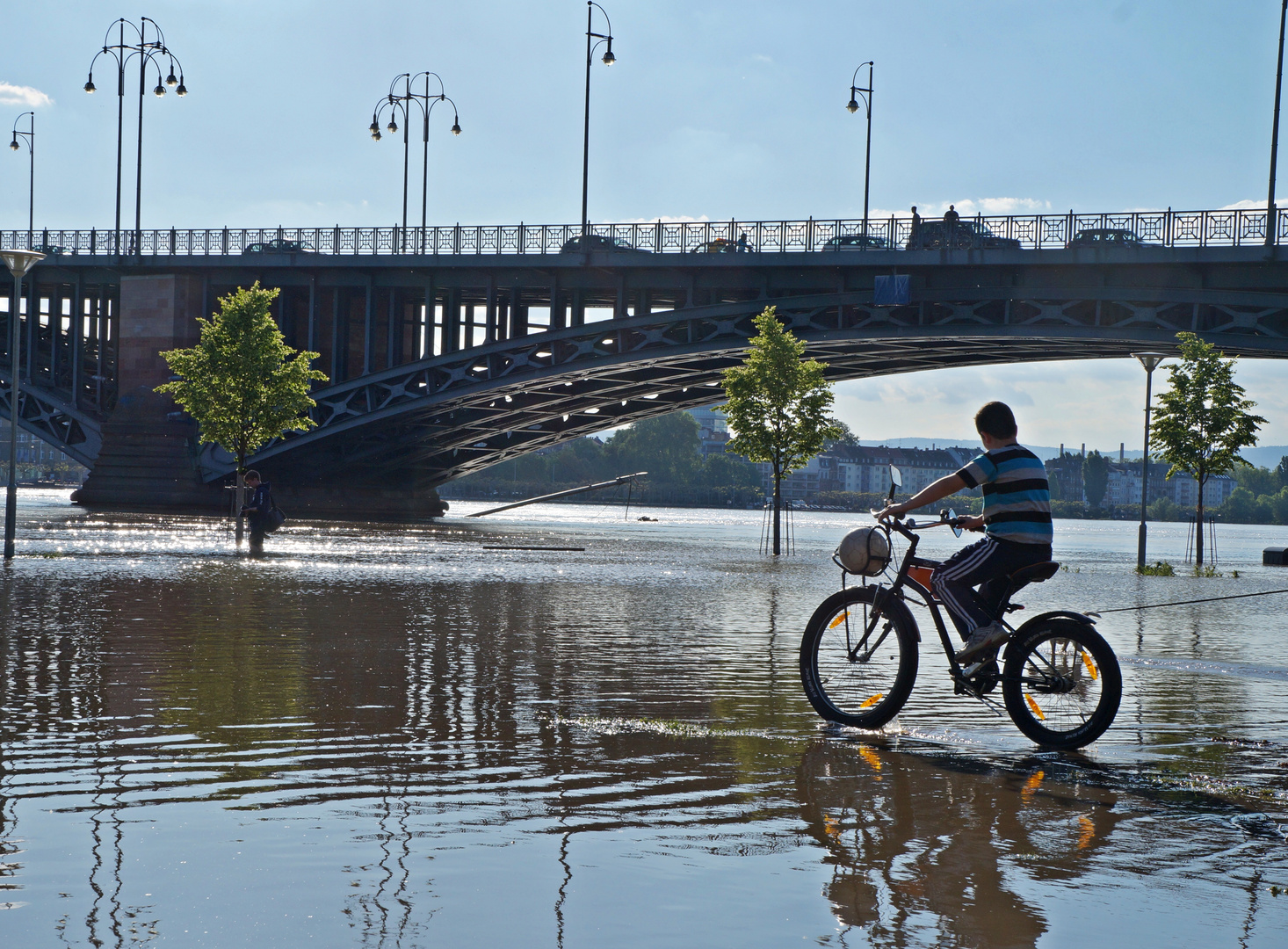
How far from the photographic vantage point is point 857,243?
4056 centimetres

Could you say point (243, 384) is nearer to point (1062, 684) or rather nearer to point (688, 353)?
point (688, 353)

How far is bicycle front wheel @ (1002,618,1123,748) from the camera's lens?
6.28 m

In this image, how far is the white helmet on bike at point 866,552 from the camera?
665 cm

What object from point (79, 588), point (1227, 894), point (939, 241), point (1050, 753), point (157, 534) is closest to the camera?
point (1227, 894)

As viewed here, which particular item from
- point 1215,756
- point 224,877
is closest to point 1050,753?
point 1215,756

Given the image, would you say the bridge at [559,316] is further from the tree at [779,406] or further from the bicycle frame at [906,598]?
the bicycle frame at [906,598]

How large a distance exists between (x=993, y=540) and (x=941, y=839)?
2.44 m

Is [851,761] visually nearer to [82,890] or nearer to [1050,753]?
[1050,753]

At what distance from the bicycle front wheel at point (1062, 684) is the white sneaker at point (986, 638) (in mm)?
82

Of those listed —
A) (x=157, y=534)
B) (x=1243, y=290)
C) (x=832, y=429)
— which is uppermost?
(x=1243, y=290)

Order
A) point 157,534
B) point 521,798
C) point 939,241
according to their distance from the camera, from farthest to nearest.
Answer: point 939,241, point 157,534, point 521,798

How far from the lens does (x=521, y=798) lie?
4.83m

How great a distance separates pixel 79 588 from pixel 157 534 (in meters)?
16.9

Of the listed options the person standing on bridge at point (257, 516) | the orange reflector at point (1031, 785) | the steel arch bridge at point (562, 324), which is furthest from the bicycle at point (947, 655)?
the steel arch bridge at point (562, 324)
